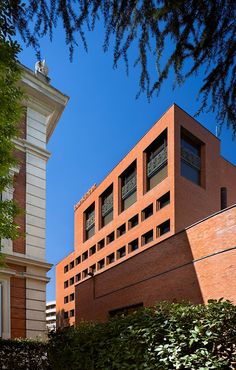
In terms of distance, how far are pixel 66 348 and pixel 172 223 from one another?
72.0 ft

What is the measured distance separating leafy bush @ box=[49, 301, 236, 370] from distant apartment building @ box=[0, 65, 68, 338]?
23.5 ft

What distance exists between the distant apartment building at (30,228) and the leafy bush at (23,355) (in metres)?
3.84

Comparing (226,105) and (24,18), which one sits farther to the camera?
(226,105)

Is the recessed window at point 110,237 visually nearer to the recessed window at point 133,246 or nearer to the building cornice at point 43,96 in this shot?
the recessed window at point 133,246

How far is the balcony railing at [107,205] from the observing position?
44.5 m

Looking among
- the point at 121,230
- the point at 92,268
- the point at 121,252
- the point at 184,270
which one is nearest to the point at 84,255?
the point at 92,268

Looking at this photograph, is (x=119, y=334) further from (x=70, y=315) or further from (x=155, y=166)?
(x=70, y=315)

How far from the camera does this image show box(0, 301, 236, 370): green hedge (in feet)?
19.8

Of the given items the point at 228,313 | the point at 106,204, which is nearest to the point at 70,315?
the point at 106,204

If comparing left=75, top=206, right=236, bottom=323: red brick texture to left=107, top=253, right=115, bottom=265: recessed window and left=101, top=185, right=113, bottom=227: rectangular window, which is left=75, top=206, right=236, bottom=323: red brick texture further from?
left=101, top=185, right=113, bottom=227: rectangular window

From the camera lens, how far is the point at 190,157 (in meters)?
33.8

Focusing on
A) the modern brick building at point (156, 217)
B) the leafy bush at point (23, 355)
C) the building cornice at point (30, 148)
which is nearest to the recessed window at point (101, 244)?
the modern brick building at point (156, 217)

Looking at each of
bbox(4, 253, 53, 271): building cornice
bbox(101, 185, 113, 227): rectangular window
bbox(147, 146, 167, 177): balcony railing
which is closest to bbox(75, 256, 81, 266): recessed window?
bbox(101, 185, 113, 227): rectangular window

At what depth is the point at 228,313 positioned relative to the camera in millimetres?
6211
